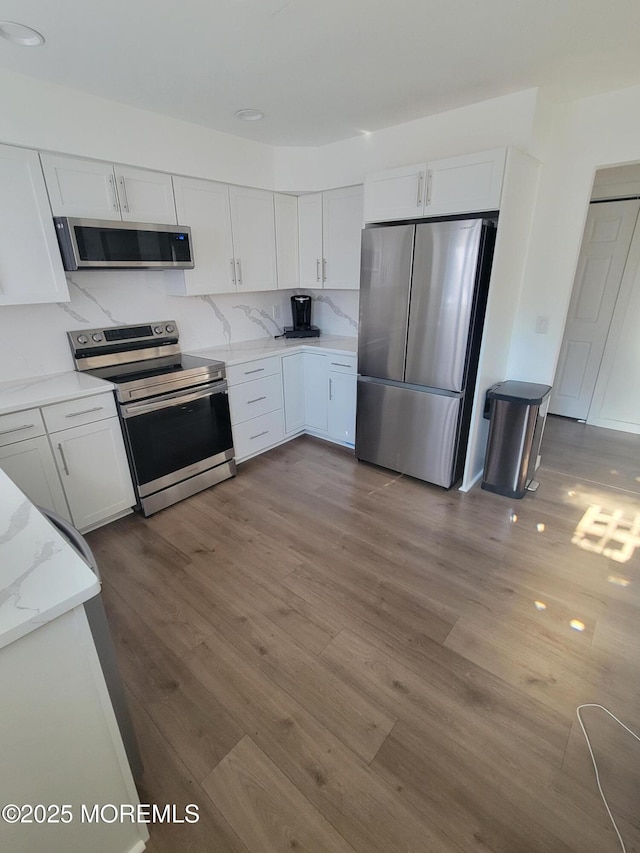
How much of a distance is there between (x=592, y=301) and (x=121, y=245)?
4.24m

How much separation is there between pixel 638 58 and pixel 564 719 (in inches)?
121

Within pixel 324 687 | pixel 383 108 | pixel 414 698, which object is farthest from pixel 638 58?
pixel 324 687

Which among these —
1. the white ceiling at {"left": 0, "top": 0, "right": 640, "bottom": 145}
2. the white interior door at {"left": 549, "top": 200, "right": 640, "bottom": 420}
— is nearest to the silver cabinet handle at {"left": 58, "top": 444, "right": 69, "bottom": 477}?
the white ceiling at {"left": 0, "top": 0, "right": 640, "bottom": 145}

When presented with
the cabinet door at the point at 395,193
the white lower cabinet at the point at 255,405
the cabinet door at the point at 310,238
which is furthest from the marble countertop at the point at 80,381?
the cabinet door at the point at 395,193

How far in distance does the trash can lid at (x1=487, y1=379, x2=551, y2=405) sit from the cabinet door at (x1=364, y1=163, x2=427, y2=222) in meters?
1.33

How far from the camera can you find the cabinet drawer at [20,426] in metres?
2.11

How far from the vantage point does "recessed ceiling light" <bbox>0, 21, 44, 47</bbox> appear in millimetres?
1693

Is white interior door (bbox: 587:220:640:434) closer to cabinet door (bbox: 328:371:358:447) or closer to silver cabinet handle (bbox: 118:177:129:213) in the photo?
cabinet door (bbox: 328:371:358:447)

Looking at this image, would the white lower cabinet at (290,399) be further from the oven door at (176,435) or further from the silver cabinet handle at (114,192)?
the silver cabinet handle at (114,192)

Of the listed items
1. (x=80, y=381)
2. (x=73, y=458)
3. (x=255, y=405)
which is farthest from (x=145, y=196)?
(x=73, y=458)

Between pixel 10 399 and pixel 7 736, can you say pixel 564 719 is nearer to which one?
pixel 7 736

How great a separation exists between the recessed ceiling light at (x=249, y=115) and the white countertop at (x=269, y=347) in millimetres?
1634

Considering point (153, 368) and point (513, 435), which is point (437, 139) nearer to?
point (513, 435)

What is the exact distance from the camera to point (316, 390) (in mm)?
3797
